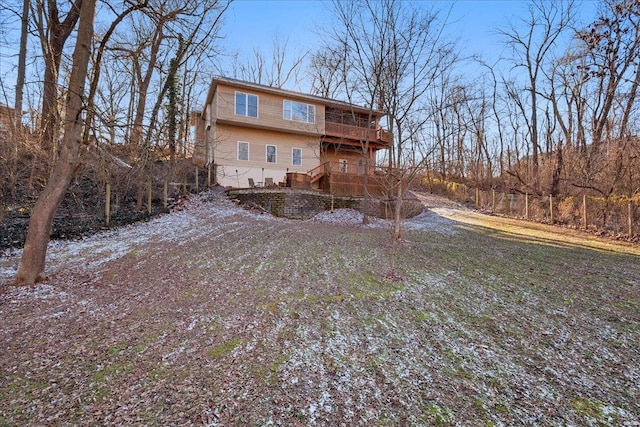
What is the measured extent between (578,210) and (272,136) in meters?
17.2

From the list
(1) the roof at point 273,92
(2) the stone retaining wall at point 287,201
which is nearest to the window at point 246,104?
(1) the roof at point 273,92

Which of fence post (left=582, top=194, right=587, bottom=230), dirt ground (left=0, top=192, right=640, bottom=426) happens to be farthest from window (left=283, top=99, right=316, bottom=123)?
fence post (left=582, top=194, right=587, bottom=230)

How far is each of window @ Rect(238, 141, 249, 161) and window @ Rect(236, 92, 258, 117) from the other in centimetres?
183

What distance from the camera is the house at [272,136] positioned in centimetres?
1939

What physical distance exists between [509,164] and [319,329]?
1256 inches

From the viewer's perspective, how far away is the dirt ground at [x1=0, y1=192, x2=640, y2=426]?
2688 mm

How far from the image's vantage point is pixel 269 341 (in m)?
3.79

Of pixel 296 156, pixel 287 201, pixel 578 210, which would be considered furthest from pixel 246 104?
pixel 578 210

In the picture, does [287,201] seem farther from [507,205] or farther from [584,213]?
[584,213]

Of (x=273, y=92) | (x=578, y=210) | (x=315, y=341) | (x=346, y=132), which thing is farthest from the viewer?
(x=346, y=132)

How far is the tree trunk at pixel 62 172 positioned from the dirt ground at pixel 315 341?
1.41ft

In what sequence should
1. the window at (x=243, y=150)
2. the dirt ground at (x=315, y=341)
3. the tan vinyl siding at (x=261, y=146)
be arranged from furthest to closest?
the window at (x=243, y=150) < the tan vinyl siding at (x=261, y=146) < the dirt ground at (x=315, y=341)

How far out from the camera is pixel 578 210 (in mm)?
13828

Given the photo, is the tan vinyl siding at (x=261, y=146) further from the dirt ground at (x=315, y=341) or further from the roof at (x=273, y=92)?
the dirt ground at (x=315, y=341)
